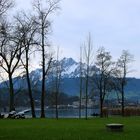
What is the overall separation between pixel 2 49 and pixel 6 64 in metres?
1.99

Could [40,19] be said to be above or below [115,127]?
above

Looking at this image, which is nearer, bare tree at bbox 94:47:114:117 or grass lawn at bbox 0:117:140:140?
grass lawn at bbox 0:117:140:140

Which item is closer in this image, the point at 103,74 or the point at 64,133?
the point at 64,133

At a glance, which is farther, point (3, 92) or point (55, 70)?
point (3, 92)

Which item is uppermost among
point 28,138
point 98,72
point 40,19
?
point 40,19

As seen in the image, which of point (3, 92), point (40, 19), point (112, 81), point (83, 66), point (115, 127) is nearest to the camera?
point (115, 127)

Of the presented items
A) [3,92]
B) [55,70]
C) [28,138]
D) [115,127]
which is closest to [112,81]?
[55,70]

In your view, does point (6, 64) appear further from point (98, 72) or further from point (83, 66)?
point (98, 72)

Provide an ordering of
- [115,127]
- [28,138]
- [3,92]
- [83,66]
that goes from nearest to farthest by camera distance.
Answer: [28,138]
[115,127]
[83,66]
[3,92]

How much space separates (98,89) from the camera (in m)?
73.4

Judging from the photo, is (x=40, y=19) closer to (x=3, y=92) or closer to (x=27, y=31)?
(x=27, y=31)

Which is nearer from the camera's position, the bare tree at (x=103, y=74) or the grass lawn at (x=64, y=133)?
the grass lawn at (x=64, y=133)

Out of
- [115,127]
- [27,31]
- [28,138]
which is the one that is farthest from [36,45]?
[28,138]

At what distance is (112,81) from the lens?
73438 millimetres
